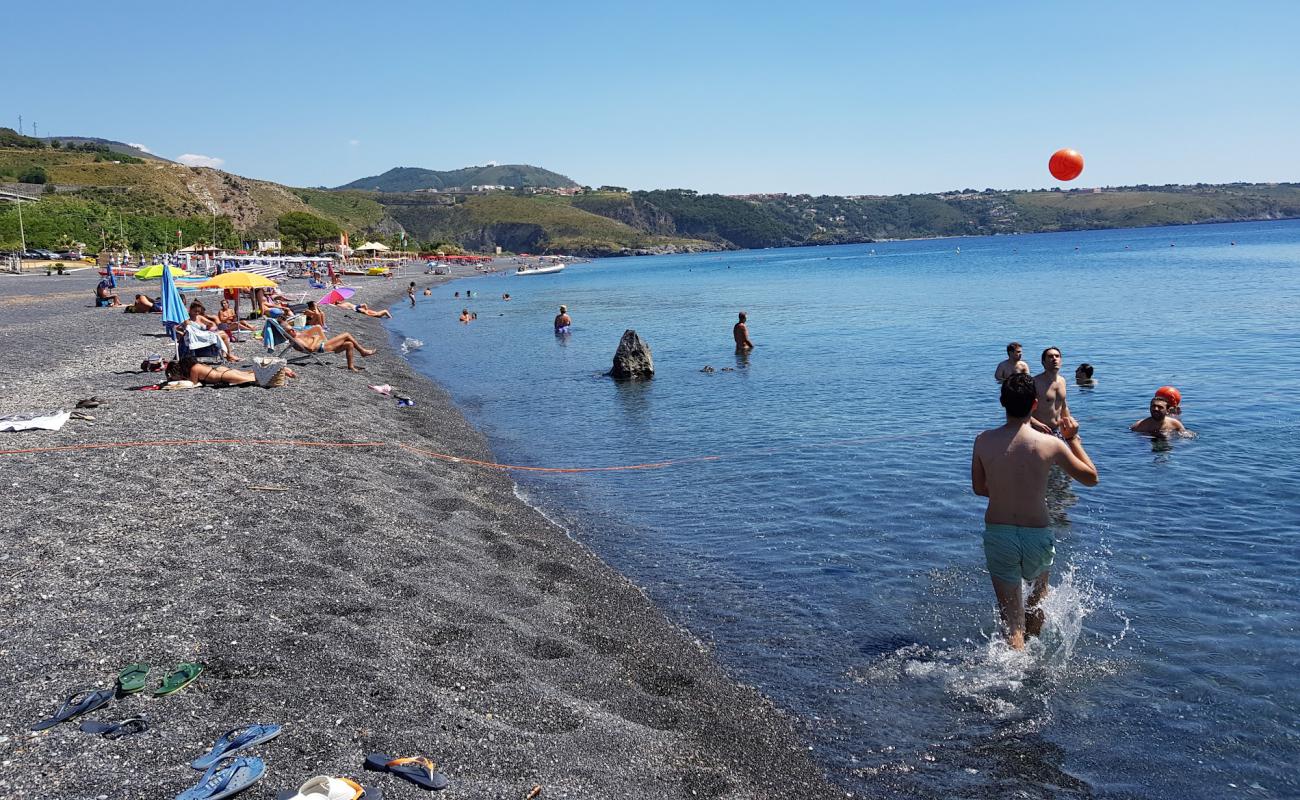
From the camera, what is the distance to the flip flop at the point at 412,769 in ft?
14.2

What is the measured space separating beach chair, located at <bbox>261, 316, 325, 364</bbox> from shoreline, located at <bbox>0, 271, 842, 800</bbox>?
27.1ft

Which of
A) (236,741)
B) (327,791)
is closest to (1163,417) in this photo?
(327,791)

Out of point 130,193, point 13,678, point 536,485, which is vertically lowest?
point 536,485

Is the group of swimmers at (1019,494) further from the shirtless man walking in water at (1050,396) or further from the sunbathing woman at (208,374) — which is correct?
the sunbathing woman at (208,374)

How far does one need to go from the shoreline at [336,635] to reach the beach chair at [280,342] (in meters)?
8.26

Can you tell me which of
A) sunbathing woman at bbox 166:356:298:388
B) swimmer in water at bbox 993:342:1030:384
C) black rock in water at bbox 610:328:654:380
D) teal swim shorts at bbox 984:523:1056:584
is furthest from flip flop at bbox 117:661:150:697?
→ black rock in water at bbox 610:328:654:380

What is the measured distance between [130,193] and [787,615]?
116148mm

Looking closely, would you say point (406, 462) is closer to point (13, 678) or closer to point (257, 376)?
point (257, 376)

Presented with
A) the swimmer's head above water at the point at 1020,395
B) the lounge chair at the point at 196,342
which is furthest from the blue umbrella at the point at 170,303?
the swimmer's head above water at the point at 1020,395

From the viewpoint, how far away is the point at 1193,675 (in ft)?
20.5

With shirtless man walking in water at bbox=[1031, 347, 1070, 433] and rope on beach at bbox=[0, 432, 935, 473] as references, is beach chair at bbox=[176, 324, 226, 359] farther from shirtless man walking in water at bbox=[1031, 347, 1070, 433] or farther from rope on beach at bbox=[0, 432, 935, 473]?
shirtless man walking in water at bbox=[1031, 347, 1070, 433]

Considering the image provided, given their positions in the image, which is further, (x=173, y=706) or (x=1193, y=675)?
(x=1193, y=675)

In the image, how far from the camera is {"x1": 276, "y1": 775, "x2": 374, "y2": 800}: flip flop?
13.2 feet

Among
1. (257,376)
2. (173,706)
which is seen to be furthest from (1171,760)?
(257,376)
